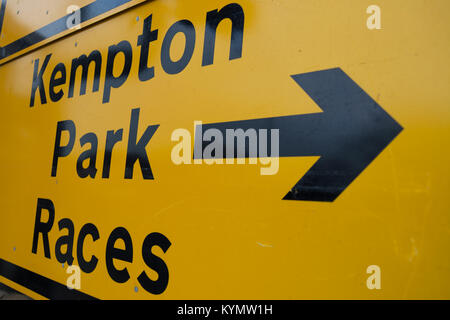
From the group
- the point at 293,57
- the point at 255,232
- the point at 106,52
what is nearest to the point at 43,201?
the point at 106,52

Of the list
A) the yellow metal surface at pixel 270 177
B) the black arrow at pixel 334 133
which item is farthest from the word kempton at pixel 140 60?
the black arrow at pixel 334 133

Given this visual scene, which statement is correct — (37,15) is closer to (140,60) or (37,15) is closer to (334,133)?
(140,60)

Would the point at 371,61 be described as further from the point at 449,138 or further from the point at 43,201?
the point at 43,201

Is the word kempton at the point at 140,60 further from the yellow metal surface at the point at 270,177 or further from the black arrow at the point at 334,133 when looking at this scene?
the black arrow at the point at 334,133

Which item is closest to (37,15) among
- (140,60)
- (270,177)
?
(140,60)

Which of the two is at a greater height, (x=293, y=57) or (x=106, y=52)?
(x=106, y=52)

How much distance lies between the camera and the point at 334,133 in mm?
640

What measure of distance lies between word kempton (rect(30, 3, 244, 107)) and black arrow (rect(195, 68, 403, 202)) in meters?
0.26

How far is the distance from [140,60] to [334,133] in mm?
691

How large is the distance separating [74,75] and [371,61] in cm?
108

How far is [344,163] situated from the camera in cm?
62

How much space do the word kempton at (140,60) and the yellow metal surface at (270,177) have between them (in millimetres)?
20
